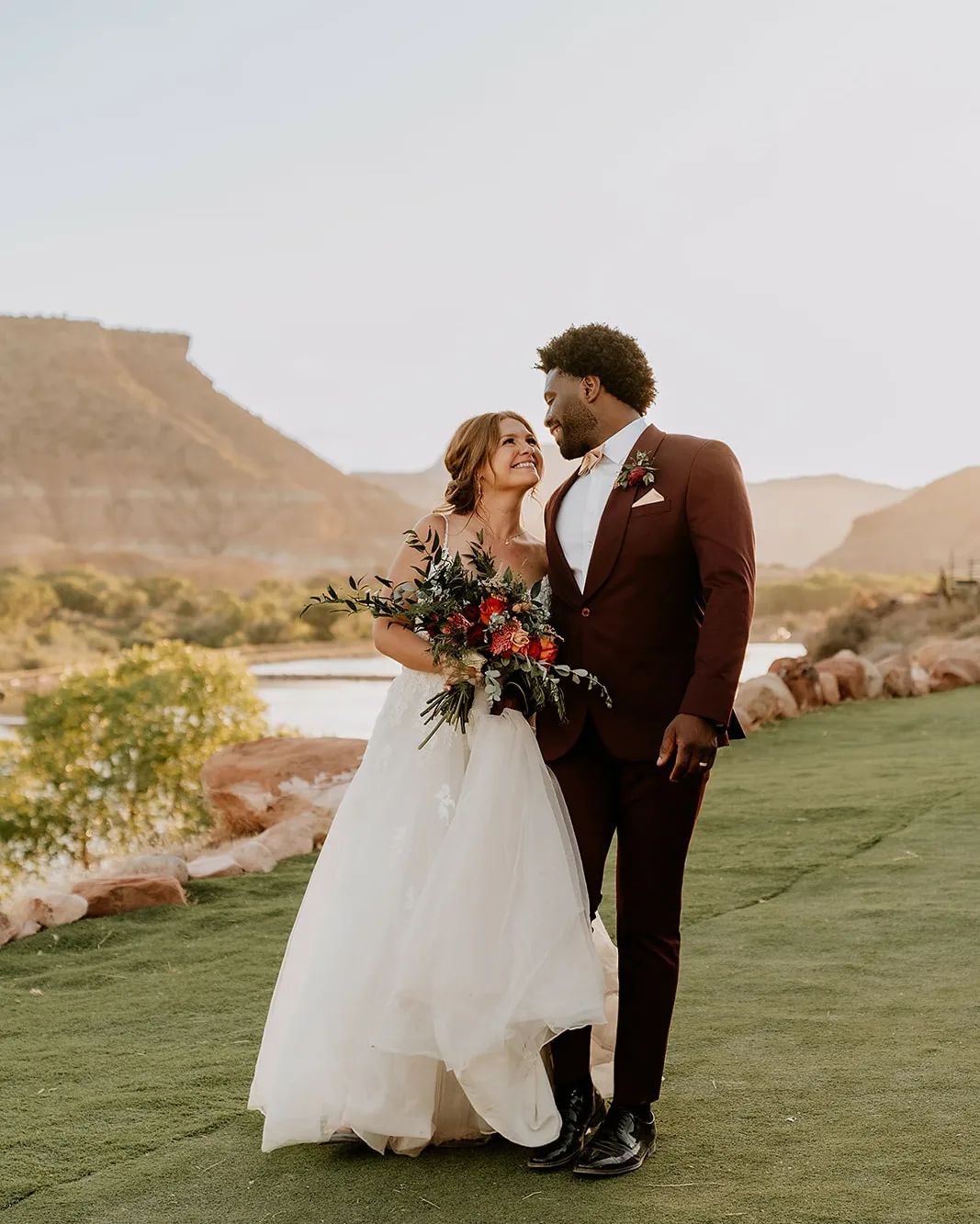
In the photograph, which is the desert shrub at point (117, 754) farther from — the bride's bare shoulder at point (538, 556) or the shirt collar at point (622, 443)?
the shirt collar at point (622, 443)

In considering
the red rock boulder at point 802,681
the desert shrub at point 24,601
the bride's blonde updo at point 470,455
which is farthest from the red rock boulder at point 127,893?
the desert shrub at point 24,601

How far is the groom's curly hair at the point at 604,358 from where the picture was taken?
127 inches

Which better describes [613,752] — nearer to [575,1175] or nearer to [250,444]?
[575,1175]

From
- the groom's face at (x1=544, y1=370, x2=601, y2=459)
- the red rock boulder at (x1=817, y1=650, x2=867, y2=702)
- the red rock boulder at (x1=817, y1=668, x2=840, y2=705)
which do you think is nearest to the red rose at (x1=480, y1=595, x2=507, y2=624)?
the groom's face at (x1=544, y1=370, x2=601, y2=459)

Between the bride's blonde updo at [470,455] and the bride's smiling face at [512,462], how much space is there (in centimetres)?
2

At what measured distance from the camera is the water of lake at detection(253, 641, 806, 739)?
1605cm

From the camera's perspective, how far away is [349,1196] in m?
2.97

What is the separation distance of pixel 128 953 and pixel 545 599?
3.53 m

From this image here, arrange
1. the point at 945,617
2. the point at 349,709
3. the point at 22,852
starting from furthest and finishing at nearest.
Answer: the point at 945,617, the point at 349,709, the point at 22,852

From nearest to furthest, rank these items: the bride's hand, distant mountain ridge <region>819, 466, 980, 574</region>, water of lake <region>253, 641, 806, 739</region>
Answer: the bride's hand
water of lake <region>253, 641, 806, 739</region>
distant mountain ridge <region>819, 466, 980, 574</region>

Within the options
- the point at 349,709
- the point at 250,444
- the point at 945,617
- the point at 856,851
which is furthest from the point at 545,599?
the point at 250,444

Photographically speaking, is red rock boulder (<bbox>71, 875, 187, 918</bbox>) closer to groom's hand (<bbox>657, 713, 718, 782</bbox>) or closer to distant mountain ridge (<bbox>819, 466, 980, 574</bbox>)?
groom's hand (<bbox>657, 713, 718, 782</bbox>)

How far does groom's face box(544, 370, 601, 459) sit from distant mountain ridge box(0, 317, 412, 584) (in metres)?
81.3

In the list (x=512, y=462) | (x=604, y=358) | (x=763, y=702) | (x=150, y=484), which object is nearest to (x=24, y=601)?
(x=150, y=484)
